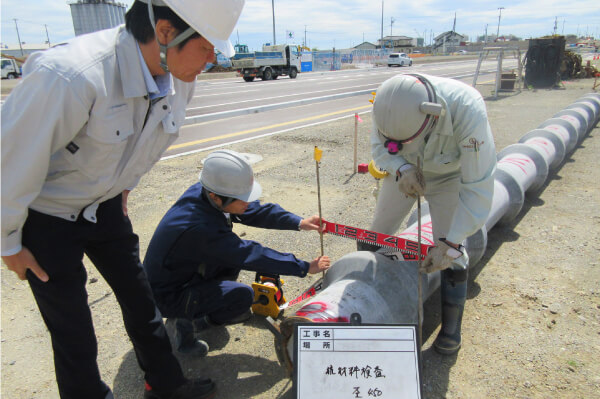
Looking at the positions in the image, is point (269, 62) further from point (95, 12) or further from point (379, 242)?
point (95, 12)

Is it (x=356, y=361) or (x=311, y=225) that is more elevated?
(x=311, y=225)

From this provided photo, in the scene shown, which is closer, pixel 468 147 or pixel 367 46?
pixel 468 147

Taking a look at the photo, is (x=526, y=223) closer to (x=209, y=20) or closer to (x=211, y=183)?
Result: (x=211, y=183)

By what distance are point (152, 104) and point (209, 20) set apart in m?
0.47

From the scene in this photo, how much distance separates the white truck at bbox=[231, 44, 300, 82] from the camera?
87.5 feet

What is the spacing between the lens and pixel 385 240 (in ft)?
9.62

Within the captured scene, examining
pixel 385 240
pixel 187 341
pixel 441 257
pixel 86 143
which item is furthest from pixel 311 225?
pixel 86 143

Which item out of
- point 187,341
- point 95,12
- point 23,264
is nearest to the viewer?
point 23,264

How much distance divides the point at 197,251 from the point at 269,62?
1073 inches

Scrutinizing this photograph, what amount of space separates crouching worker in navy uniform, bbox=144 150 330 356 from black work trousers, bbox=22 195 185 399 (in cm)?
43

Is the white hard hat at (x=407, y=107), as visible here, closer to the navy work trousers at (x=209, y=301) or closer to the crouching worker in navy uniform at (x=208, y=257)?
the crouching worker in navy uniform at (x=208, y=257)

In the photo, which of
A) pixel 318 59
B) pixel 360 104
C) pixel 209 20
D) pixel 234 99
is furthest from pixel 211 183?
pixel 318 59

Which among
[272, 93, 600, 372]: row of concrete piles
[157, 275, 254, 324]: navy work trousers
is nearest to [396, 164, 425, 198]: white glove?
[272, 93, 600, 372]: row of concrete piles

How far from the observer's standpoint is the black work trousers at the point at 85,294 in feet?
5.74
